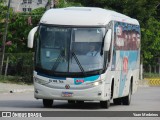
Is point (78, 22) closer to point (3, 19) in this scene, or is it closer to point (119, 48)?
point (119, 48)

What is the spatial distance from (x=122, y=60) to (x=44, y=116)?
729 cm

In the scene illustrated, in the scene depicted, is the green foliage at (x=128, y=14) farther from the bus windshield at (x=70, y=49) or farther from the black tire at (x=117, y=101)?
the bus windshield at (x=70, y=49)

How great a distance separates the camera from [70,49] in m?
23.0

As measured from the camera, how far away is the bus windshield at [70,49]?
22.9 m

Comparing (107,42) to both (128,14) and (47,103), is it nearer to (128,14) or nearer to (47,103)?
(47,103)

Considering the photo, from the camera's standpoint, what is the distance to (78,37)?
23.0 m

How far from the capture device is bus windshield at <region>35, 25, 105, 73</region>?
22.9 m

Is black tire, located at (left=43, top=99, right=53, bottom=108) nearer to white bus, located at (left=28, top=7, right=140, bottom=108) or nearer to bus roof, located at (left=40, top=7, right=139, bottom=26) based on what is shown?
white bus, located at (left=28, top=7, right=140, bottom=108)

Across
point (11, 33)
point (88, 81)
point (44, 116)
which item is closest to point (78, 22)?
point (88, 81)

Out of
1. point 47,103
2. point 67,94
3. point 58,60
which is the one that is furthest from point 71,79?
point 47,103

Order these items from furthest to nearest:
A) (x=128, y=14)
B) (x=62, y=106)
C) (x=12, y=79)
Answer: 1. (x=128, y=14)
2. (x=12, y=79)
3. (x=62, y=106)

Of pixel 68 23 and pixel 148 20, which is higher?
pixel 68 23

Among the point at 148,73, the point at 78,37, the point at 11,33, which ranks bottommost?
the point at 148,73

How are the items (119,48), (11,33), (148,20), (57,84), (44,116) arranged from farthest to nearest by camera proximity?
1. (148,20)
2. (11,33)
3. (119,48)
4. (57,84)
5. (44,116)
